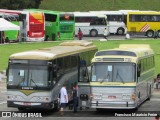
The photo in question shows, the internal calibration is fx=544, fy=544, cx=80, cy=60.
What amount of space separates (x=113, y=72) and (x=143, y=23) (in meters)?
46.5

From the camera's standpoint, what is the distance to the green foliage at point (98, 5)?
3300 inches

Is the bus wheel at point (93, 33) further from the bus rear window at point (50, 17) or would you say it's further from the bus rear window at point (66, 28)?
the bus rear window at point (50, 17)

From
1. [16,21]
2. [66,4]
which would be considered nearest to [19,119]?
[16,21]

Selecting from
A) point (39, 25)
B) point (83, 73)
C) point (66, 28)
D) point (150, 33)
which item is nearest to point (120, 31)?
point (150, 33)

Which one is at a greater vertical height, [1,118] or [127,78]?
[127,78]

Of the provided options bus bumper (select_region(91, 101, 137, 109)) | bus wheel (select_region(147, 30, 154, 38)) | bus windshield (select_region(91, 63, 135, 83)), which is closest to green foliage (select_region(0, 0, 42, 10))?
bus wheel (select_region(147, 30, 154, 38))

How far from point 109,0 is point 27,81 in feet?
219

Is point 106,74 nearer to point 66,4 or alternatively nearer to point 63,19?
point 63,19

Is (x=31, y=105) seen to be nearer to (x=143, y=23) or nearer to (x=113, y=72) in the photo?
(x=113, y=72)

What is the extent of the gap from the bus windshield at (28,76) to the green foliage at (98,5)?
61.6 metres

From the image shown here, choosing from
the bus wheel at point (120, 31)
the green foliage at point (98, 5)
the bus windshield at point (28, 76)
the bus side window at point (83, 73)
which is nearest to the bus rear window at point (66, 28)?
the bus wheel at point (120, 31)

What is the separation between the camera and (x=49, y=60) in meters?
21.7

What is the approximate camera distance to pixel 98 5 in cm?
8525

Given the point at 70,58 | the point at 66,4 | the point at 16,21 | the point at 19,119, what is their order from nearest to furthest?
the point at 19,119, the point at 70,58, the point at 16,21, the point at 66,4
